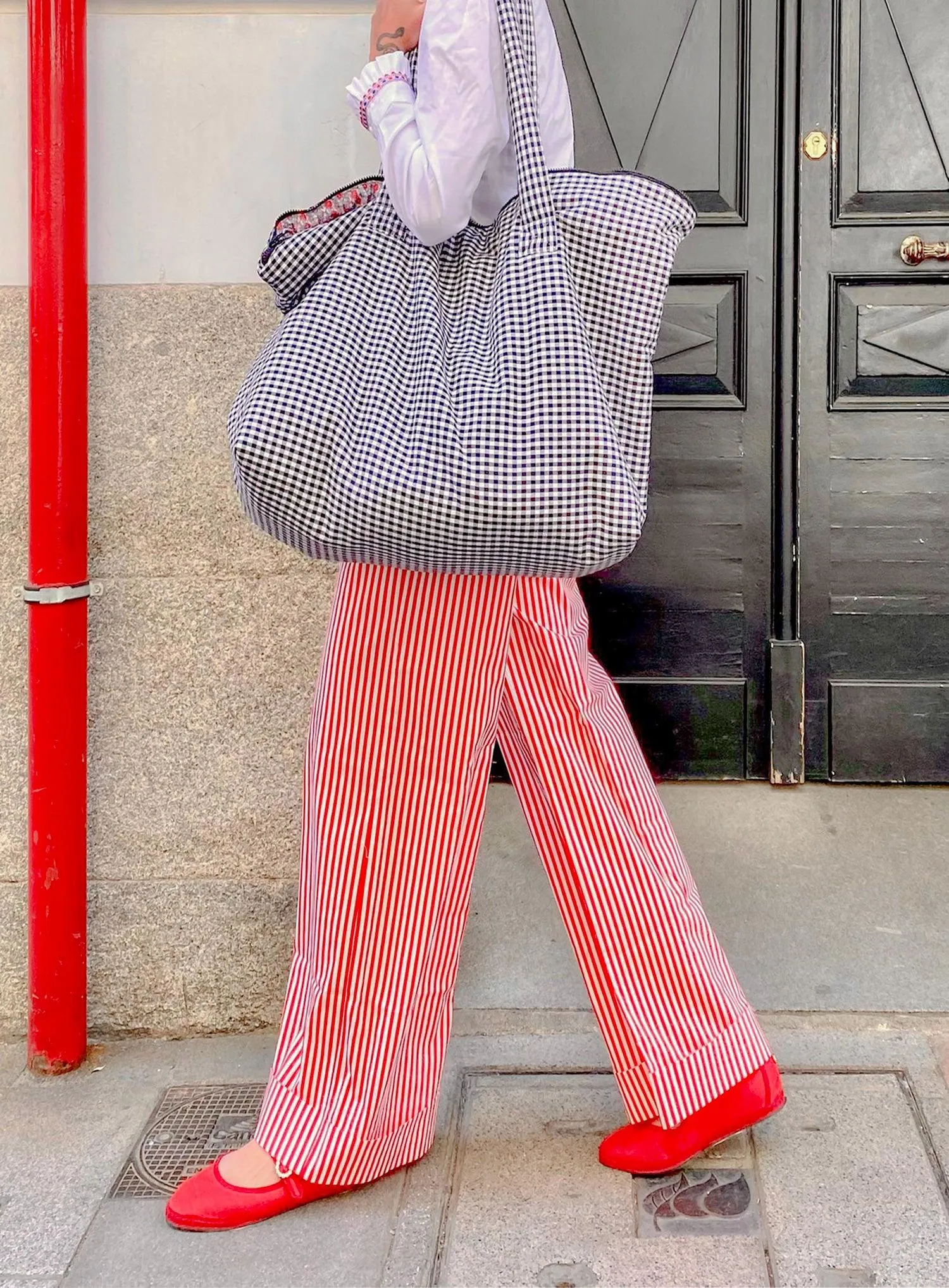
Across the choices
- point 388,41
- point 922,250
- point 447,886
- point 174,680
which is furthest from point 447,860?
point 922,250

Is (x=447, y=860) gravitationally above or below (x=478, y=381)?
below

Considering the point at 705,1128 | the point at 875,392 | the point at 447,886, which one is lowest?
the point at 705,1128

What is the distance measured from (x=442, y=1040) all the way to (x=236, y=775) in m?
0.75

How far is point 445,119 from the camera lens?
1.53 meters

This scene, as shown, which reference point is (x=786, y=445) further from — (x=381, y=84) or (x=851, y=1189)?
(x=851, y=1189)

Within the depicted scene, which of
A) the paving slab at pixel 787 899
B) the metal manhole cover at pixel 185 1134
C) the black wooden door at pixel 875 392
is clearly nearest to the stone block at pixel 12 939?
the metal manhole cover at pixel 185 1134

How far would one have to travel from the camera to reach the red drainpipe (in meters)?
2.22

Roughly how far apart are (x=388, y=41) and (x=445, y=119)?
26cm

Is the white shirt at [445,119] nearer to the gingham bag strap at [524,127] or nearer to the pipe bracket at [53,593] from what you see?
the gingham bag strap at [524,127]

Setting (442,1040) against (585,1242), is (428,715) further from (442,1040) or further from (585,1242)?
(585,1242)

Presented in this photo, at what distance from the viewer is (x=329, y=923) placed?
1.86 m

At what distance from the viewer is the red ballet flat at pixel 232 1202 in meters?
1.84

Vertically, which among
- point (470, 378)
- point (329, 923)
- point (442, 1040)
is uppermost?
point (470, 378)

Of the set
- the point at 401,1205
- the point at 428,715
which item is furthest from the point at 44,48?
the point at 401,1205
